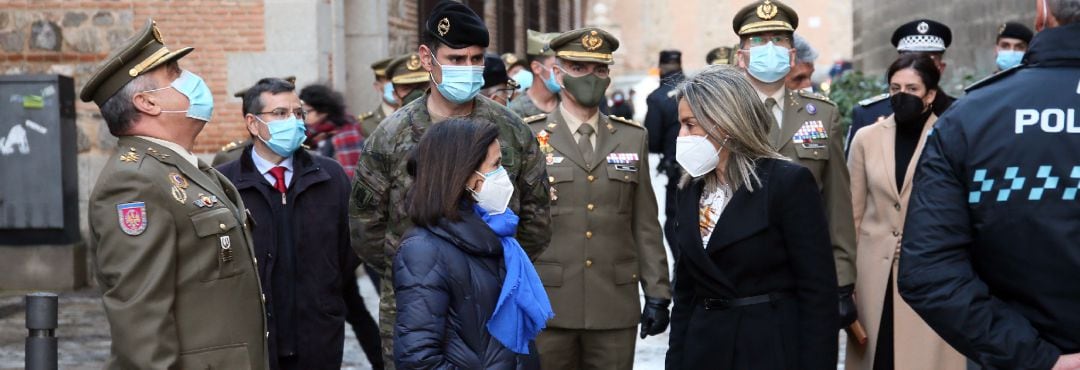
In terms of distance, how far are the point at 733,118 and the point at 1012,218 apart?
139 cm

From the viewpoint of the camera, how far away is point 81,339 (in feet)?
33.3

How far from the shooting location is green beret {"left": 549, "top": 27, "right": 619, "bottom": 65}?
690 cm

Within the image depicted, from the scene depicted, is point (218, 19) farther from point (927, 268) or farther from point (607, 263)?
point (927, 268)

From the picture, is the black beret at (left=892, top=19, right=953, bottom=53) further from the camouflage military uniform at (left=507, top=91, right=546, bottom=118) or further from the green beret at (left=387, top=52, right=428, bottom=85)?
the green beret at (left=387, top=52, right=428, bottom=85)

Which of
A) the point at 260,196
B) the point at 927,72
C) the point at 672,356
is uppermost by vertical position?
the point at 927,72

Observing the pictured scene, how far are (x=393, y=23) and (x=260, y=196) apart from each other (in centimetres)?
875

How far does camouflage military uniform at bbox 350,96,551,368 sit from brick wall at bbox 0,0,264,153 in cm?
790

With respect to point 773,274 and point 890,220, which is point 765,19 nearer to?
point 890,220

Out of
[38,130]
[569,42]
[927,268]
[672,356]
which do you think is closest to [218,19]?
[38,130]

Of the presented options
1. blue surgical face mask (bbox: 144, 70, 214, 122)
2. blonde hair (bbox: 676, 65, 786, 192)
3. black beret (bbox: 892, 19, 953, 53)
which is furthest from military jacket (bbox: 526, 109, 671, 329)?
black beret (bbox: 892, 19, 953, 53)

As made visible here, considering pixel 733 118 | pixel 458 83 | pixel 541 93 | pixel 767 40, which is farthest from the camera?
pixel 541 93

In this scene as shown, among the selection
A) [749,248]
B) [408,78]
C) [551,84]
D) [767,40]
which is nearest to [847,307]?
[767,40]

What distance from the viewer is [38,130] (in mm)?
12266

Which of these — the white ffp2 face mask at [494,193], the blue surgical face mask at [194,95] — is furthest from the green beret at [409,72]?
the white ffp2 face mask at [494,193]
